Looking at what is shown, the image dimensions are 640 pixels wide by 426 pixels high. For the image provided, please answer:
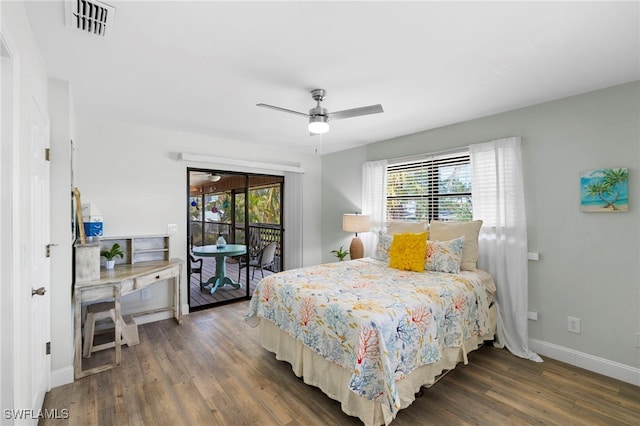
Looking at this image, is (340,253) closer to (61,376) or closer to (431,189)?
(431,189)

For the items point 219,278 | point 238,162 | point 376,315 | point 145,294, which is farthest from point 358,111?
point 219,278

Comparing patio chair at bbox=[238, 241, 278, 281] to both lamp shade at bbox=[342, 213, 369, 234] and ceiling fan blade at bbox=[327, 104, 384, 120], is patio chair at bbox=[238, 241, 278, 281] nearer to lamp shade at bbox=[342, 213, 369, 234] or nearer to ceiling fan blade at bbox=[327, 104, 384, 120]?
lamp shade at bbox=[342, 213, 369, 234]

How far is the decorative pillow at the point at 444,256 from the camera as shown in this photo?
9.70 feet

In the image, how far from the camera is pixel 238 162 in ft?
14.1

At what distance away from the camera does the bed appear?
70.4 inches

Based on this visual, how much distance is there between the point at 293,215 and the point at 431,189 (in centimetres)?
239

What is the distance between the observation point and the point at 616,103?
8.15ft

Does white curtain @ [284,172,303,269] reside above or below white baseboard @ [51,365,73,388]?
above

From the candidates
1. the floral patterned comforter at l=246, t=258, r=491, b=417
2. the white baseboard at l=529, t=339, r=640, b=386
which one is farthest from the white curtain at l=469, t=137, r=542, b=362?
the floral patterned comforter at l=246, t=258, r=491, b=417

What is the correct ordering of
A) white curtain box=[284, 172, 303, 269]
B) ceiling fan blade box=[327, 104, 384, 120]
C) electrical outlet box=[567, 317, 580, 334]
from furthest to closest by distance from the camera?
white curtain box=[284, 172, 303, 269], electrical outlet box=[567, 317, 580, 334], ceiling fan blade box=[327, 104, 384, 120]

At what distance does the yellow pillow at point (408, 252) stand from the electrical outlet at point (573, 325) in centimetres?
138

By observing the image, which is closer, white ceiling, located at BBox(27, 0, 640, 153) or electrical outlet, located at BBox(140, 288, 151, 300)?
white ceiling, located at BBox(27, 0, 640, 153)

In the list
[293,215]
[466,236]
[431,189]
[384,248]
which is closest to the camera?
[466,236]

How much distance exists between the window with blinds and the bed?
0.68m
